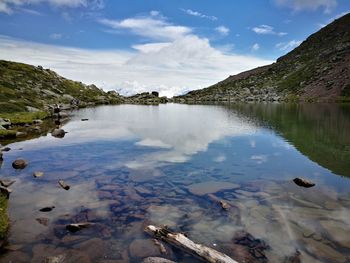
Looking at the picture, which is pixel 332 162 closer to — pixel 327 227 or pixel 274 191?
pixel 274 191

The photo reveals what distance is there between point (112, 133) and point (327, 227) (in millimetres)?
47922

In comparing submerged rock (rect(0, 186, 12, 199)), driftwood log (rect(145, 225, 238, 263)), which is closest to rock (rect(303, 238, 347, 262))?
driftwood log (rect(145, 225, 238, 263))

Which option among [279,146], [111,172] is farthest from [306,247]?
[279,146]

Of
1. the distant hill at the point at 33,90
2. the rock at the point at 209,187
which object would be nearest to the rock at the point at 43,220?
the rock at the point at 209,187

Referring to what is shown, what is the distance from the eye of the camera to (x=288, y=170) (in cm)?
3531

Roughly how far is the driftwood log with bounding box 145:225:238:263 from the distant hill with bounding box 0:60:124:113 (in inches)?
3042

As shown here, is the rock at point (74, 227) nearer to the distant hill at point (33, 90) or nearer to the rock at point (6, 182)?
the rock at point (6, 182)

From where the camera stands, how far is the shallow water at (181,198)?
18.3 metres

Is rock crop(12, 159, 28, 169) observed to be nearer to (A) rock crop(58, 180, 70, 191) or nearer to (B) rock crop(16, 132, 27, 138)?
(A) rock crop(58, 180, 70, 191)

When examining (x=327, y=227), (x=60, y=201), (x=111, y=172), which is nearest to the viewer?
(x=327, y=227)

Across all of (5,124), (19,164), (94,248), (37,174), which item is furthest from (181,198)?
(5,124)

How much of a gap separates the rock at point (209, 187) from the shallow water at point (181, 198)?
90 mm

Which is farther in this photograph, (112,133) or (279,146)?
(112,133)

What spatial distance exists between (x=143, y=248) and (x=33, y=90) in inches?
5362
